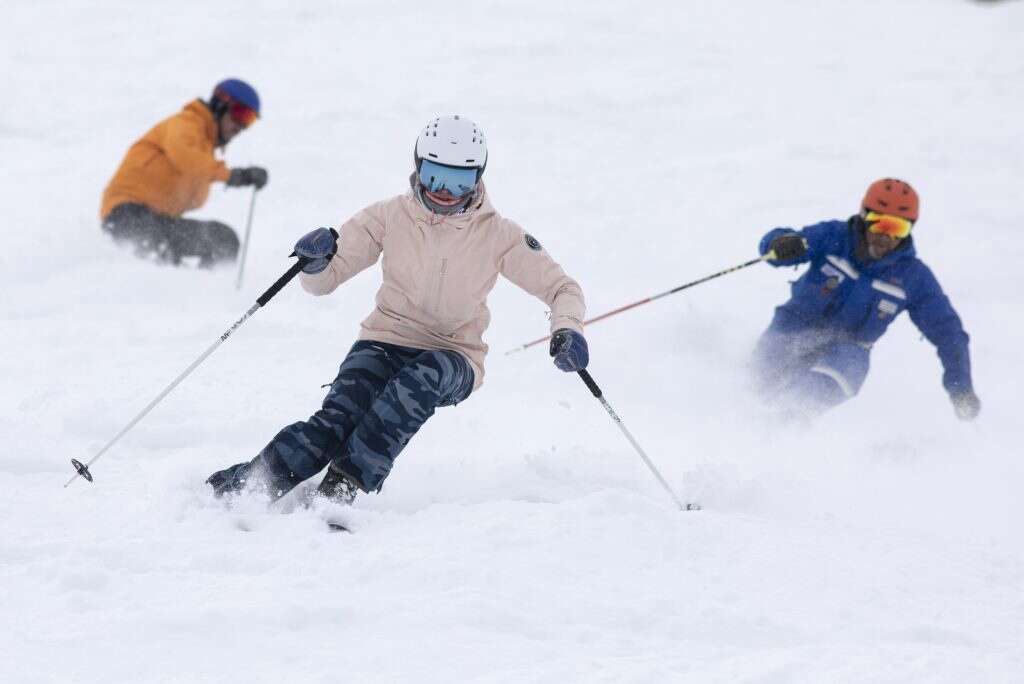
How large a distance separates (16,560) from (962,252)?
28.6 ft

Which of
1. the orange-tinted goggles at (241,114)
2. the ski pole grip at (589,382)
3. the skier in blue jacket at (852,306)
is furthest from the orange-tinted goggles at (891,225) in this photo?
the orange-tinted goggles at (241,114)

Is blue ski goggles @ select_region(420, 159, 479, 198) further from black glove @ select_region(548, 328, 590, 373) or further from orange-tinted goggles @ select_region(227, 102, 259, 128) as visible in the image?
orange-tinted goggles @ select_region(227, 102, 259, 128)

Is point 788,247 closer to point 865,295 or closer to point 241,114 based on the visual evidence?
point 865,295

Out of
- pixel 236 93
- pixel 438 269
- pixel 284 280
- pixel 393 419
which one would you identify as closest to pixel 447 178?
pixel 438 269

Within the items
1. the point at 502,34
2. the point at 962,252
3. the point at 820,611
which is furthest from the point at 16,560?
A: the point at 502,34

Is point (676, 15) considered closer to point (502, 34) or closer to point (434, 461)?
point (502, 34)

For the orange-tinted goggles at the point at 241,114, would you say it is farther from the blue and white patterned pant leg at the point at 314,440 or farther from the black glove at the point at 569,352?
the black glove at the point at 569,352

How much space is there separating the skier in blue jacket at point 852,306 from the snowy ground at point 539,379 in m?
0.40

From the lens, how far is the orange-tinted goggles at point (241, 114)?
8484 mm

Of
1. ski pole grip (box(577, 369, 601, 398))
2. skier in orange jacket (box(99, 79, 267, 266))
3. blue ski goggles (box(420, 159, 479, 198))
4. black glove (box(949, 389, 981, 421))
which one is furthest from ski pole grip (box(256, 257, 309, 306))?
skier in orange jacket (box(99, 79, 267, 266))

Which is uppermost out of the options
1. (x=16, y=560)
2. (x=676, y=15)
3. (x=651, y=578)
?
(x=676, y=15)

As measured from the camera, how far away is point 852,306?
21.5ft

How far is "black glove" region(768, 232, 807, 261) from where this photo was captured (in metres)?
6.41

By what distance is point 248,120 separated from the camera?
860 cm
